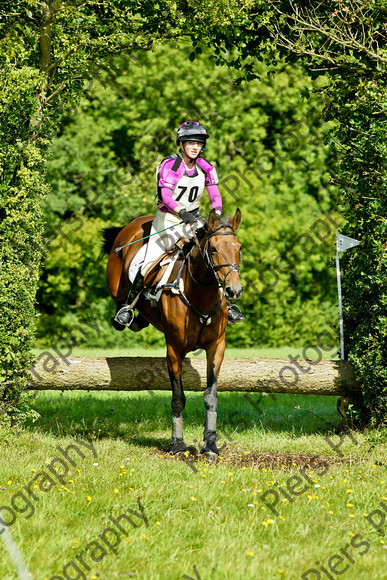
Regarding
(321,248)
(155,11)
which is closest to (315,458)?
(155,11)

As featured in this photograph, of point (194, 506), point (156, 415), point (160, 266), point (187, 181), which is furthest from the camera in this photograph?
point (156, 415)

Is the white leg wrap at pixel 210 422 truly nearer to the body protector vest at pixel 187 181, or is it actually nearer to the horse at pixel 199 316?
the horse at pixel 199 316

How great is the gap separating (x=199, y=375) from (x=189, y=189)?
2.39 m

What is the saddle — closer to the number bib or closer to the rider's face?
the number bib

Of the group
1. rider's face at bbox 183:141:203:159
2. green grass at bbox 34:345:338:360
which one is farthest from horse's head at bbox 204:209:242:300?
green grass at bbox 34:345:338:360

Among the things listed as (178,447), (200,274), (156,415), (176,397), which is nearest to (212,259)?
(200,274)

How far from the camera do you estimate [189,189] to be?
812 centimetres

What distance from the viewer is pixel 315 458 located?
7.84 m

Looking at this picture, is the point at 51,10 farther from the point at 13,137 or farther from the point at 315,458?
the point at 315,458

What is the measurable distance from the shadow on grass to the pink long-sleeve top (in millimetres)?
2877

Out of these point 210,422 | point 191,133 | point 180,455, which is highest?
point 191,133

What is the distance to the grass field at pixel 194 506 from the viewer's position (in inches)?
180

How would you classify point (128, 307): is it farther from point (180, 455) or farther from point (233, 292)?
point (233, 292)

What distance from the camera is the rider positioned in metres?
7.85
